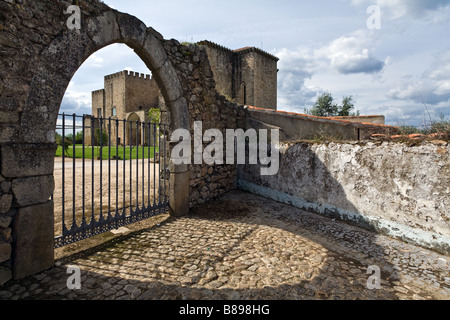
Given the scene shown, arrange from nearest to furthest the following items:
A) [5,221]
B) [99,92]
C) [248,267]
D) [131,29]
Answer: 1. [5,221]
2. [248,267]
3. [131,29]
4. [99,92]

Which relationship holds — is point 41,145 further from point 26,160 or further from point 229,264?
point 229,264

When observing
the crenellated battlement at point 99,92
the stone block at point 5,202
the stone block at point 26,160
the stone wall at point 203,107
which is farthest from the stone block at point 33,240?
the crenellated battlement at point 99,92

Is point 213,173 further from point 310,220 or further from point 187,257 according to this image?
point 187,257

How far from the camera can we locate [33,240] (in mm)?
2799

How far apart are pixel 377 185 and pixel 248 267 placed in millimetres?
2673

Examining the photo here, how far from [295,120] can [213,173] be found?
10.5 ft

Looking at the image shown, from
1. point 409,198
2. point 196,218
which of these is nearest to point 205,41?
point 196,218

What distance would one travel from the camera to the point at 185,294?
2574 millimetres

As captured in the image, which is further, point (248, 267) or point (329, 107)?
point (329, 107)

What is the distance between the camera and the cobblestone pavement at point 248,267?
102 inches

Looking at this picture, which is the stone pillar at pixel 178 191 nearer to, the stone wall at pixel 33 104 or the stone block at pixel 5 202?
the stone wall at pixel 33 104

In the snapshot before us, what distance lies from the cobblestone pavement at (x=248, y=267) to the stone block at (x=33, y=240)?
12 cm

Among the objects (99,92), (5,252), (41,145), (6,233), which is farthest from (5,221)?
(99,92)
